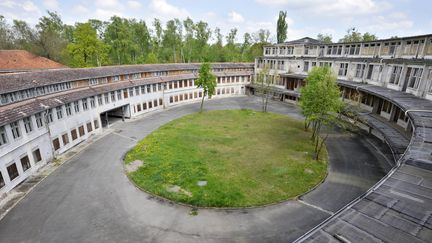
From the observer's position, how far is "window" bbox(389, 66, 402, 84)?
30578 mm

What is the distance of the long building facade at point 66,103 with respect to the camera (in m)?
21.8

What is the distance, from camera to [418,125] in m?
17.7

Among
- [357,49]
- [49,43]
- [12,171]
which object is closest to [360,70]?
[357,49]

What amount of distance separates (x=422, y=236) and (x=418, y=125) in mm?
12952

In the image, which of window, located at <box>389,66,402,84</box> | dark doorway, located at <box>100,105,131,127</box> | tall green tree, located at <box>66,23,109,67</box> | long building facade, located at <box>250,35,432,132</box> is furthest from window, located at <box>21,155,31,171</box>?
window, located at <box>389,66,402,84</box>

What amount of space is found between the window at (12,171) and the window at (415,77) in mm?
44333

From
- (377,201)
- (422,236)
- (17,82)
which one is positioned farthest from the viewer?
(17,82)

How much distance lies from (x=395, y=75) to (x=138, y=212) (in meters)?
36.8

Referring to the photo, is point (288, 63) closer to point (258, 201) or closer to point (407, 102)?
point (407, 102)

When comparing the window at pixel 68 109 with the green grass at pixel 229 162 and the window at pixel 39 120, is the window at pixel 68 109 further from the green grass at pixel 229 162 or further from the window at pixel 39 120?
the green grass at pixel 229 162

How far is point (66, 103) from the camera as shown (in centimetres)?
2841

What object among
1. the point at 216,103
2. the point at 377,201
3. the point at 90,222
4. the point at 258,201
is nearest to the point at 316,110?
the point at 258,201

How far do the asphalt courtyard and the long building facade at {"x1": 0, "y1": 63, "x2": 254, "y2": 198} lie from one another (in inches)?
125

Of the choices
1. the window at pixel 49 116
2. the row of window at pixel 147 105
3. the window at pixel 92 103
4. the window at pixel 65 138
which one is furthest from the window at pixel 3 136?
the row of window at pixel 147 105
